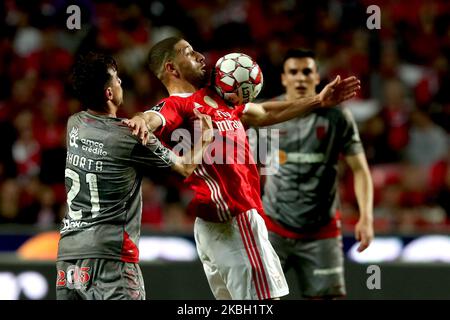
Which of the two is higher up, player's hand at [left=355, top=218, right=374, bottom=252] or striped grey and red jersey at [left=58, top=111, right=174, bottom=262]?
striped grey and red jersey at [left=58, top=111, right=174, bottom=262]

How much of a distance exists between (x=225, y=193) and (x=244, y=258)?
0.40 metres

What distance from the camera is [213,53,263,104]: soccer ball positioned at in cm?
536

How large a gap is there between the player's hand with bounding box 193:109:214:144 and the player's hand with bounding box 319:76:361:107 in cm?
76

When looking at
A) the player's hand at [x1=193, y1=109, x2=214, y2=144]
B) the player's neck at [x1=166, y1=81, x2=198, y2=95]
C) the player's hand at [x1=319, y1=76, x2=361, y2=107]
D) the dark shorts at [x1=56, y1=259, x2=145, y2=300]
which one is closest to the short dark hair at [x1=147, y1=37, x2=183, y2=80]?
the player's neck at [x1=166, y1=81, x2=198, y2=95]

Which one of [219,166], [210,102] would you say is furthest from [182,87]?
[219,166]

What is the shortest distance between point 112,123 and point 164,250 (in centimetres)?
391

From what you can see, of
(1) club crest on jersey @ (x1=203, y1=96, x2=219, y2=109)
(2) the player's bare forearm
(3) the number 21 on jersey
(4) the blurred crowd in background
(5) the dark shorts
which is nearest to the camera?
(5) the dark shorts

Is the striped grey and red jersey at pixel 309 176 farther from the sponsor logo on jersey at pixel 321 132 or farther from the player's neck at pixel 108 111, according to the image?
the player's neck at pixel 108 111

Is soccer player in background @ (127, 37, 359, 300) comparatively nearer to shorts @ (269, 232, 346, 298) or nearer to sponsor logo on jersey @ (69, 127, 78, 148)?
sponsor logo on jersey @ (69, 127, 78, 148)

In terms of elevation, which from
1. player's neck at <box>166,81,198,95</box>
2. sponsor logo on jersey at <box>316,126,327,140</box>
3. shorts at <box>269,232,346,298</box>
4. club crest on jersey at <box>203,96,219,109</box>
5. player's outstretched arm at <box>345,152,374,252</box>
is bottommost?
shorts at <box>269,232,346,298</box>

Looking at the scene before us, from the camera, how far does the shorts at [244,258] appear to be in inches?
209

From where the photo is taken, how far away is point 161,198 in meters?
10.1
